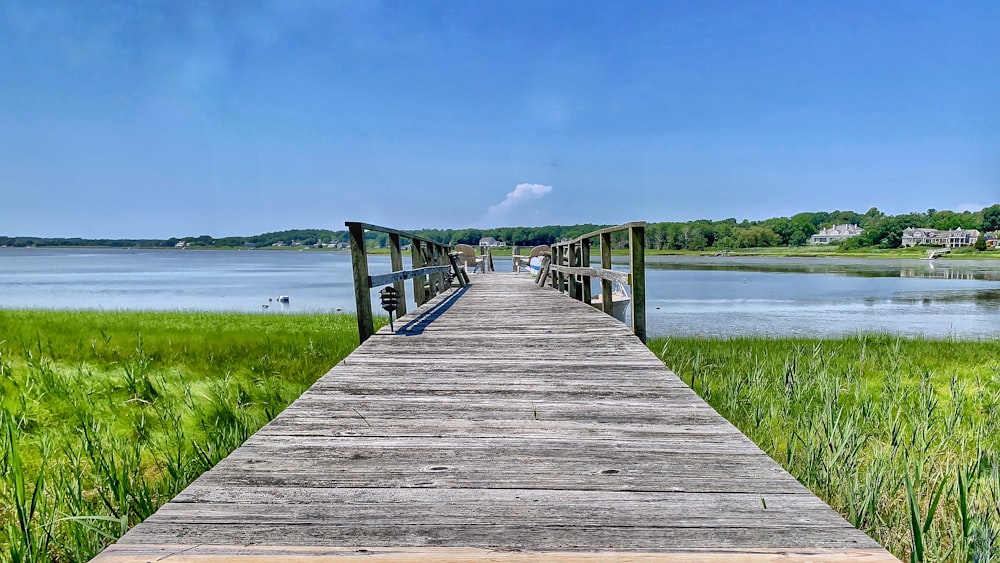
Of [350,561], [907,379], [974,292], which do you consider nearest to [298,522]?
[350,561]

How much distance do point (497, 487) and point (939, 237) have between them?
11401 cm

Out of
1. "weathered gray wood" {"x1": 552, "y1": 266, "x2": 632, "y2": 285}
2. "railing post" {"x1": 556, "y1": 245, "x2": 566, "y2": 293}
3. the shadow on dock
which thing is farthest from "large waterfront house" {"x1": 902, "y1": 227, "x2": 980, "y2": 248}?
the shadow on dock

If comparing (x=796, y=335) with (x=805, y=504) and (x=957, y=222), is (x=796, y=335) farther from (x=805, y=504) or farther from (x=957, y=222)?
(x=957, y=222)

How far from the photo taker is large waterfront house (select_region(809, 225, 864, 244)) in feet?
342

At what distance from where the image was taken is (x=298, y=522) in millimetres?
1573

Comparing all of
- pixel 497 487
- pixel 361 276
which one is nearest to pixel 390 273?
pixel 361 276

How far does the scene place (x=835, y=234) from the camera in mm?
109688

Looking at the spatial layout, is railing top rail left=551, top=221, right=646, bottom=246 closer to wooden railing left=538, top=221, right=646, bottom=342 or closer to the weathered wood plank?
wooden railing left=538, top=221, right=646, bottom=342

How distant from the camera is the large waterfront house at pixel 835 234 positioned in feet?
342

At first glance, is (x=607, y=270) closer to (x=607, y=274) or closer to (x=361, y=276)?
(x=607, y=274)

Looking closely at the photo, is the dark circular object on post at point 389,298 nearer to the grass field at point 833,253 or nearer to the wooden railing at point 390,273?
the wooden railing at point 390,273

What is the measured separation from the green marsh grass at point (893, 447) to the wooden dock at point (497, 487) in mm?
520

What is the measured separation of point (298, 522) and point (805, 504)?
65.3 inches

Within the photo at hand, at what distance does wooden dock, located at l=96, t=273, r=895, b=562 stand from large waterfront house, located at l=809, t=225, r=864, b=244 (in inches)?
4682
